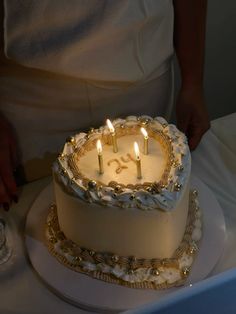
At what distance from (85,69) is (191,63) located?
0.28 metres

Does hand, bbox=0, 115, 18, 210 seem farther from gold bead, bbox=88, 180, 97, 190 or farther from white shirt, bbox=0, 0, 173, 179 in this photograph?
gold bead, bbox=88, 180, 97, 190

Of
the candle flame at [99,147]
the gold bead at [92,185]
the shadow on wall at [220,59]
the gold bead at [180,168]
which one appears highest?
the candle flame at [99,147]

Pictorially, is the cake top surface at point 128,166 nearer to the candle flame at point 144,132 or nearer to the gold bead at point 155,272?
the candle flame at point 144,132

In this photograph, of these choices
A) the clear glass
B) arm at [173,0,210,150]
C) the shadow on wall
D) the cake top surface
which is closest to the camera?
the cake top surface

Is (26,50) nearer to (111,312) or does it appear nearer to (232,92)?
(111,312)

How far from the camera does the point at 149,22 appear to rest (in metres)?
0.89

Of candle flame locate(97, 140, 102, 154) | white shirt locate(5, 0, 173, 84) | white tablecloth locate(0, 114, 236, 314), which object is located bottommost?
white tablecloth locate(0, 114, 236, 314)

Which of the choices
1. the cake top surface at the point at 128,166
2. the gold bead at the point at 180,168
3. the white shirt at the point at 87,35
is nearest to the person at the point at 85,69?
the white shirt at the point at 87,35

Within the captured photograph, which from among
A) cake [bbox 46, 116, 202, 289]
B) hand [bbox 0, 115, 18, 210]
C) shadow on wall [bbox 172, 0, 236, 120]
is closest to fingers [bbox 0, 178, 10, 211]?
hand [bbox 0, 115, 18, 210]

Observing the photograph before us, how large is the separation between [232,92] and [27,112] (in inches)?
39.9

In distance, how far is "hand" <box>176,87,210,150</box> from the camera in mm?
1024

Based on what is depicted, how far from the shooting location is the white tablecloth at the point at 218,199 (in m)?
0.79

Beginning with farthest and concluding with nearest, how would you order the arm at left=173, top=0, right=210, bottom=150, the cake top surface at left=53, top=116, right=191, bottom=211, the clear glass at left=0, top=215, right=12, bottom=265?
1. the arm at left=173, top=0, right=210, bottom=150
2. the clear glass at left=0, top=215, right=12, bottom=265
3. the cake top surface at left=53, top=116, right=191, bottom=211

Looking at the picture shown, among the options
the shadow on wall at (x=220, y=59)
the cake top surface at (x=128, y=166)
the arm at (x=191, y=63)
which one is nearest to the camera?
the cake top surface at (x=128, y=166)
